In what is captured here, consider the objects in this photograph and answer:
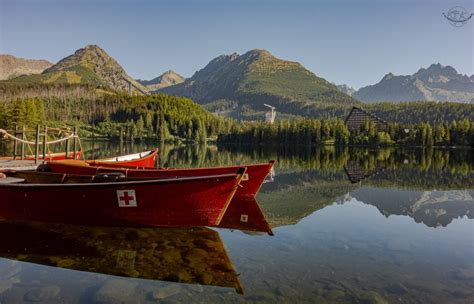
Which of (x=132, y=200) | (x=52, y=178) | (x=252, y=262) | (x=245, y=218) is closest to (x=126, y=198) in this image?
(x=132, y=200)

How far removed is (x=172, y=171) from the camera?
17.8 metres

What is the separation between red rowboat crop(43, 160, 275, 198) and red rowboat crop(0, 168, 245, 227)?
157 inches

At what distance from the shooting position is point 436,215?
18719 millimetres

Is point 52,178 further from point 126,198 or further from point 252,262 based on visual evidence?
point 252,262

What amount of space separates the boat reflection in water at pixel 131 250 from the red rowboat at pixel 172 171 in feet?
13.1

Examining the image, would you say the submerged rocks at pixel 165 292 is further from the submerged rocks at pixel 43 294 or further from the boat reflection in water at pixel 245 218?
the boat reflection in water at pixel 245 218

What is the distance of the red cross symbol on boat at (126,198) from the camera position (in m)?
12.8

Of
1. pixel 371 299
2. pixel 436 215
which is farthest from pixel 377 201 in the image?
pixel 371 299

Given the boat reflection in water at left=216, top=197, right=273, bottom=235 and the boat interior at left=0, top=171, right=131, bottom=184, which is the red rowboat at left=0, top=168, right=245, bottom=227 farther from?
the boat reflection in water at left=216, top=197, right=273, bottom=235

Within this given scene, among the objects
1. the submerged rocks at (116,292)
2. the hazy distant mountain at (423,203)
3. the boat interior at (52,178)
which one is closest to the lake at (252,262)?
the submerged rocks at (116,292)

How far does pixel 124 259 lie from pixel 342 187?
21.1 m

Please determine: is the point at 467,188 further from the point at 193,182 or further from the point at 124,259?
the point at 124,259

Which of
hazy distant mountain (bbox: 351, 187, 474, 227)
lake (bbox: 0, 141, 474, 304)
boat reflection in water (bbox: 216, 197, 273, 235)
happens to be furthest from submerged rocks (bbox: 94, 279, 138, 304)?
hazy distant mountain (bbox: 351, 187, 474, 227)

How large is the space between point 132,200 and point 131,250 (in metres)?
2.25
